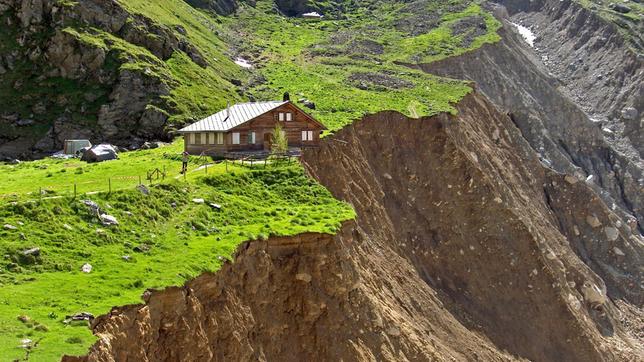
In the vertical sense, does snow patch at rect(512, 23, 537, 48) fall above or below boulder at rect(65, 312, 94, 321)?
above

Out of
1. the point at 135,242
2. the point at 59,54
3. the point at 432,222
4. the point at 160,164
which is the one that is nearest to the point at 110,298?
the point at 135,242

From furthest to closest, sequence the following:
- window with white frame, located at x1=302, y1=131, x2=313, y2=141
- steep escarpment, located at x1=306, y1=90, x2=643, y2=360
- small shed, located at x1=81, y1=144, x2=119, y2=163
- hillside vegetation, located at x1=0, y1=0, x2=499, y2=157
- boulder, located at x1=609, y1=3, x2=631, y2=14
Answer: boulder, located at x1=609, y1=3, x2=631, y2=14, hillside vegetation, located at x1=0, y1=0, x2=499, y2=157, steep escarpment, located at x1=306, y1=90, x2=643, y2=360, window with white frame, located at x1=302, y1=131, x2=313, y2=141, small shed, located at x1=81, y1=144, x2=119, y2=163

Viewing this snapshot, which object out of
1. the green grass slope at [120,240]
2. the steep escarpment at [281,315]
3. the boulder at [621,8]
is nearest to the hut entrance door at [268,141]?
the green grass slope at [120,240]

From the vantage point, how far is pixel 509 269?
214 ft

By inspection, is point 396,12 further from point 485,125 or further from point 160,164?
point 160,164

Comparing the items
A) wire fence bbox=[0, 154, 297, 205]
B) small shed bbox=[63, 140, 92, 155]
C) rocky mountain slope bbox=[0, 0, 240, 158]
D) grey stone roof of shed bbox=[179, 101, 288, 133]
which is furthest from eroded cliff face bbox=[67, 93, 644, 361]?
small shed bbox=[63, 140, 92, 155]

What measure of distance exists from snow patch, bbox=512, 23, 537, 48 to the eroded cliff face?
6570cm

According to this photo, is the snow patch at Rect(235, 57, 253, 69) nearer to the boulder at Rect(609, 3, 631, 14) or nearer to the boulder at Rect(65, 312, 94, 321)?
the boulder at Rect(65, 312, 94, 321)

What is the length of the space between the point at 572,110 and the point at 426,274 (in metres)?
58.4

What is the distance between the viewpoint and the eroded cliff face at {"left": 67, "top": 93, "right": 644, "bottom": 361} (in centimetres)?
3378

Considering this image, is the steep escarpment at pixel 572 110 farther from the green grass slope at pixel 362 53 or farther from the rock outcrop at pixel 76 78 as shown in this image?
the rock outcrop at pixel 76 78

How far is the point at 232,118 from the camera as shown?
57.4 metres

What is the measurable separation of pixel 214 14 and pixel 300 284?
306ft

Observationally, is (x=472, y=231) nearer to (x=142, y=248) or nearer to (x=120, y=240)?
(x=142, y=248)
